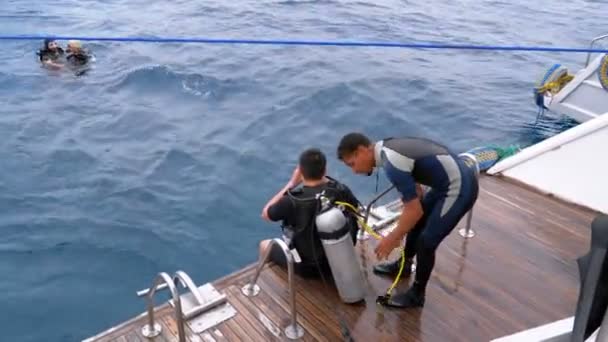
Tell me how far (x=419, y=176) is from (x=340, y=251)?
3.20 feet

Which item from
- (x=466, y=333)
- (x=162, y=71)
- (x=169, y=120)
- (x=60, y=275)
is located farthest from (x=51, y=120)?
(x=466, y=333)

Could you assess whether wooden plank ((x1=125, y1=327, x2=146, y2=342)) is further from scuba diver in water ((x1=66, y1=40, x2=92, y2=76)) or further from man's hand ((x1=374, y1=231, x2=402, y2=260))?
scuba diver in water ((x1=66, y1=40, x2=92, y2=76))

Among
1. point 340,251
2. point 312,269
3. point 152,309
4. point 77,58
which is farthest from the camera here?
point 77,58

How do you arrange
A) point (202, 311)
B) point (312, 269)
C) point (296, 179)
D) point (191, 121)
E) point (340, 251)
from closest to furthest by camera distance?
point (340, 251) < point (202, 311) < point (296, 179) < point (312, 269) < point (191, 121)

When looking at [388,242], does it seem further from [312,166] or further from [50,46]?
[50,46]

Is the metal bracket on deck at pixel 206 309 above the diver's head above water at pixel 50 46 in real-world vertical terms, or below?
below

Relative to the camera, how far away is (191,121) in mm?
12531

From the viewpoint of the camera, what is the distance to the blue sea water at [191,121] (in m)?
7.98

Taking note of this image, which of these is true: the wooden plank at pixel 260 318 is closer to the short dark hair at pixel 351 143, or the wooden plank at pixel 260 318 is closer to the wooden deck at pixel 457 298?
the wooden deck at pixel 457 298

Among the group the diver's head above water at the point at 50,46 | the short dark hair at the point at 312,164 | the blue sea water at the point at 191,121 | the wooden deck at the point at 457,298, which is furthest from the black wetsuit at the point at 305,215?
the diver's head above water at the point at 50,46

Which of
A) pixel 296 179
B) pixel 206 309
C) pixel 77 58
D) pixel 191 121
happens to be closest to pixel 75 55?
pixel 77 58

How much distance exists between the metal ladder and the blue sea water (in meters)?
2.35

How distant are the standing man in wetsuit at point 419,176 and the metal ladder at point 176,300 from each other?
1.59 metres

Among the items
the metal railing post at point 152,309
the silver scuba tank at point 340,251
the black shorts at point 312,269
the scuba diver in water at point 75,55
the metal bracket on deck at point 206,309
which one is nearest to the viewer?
the metal railing post at point 152,309
